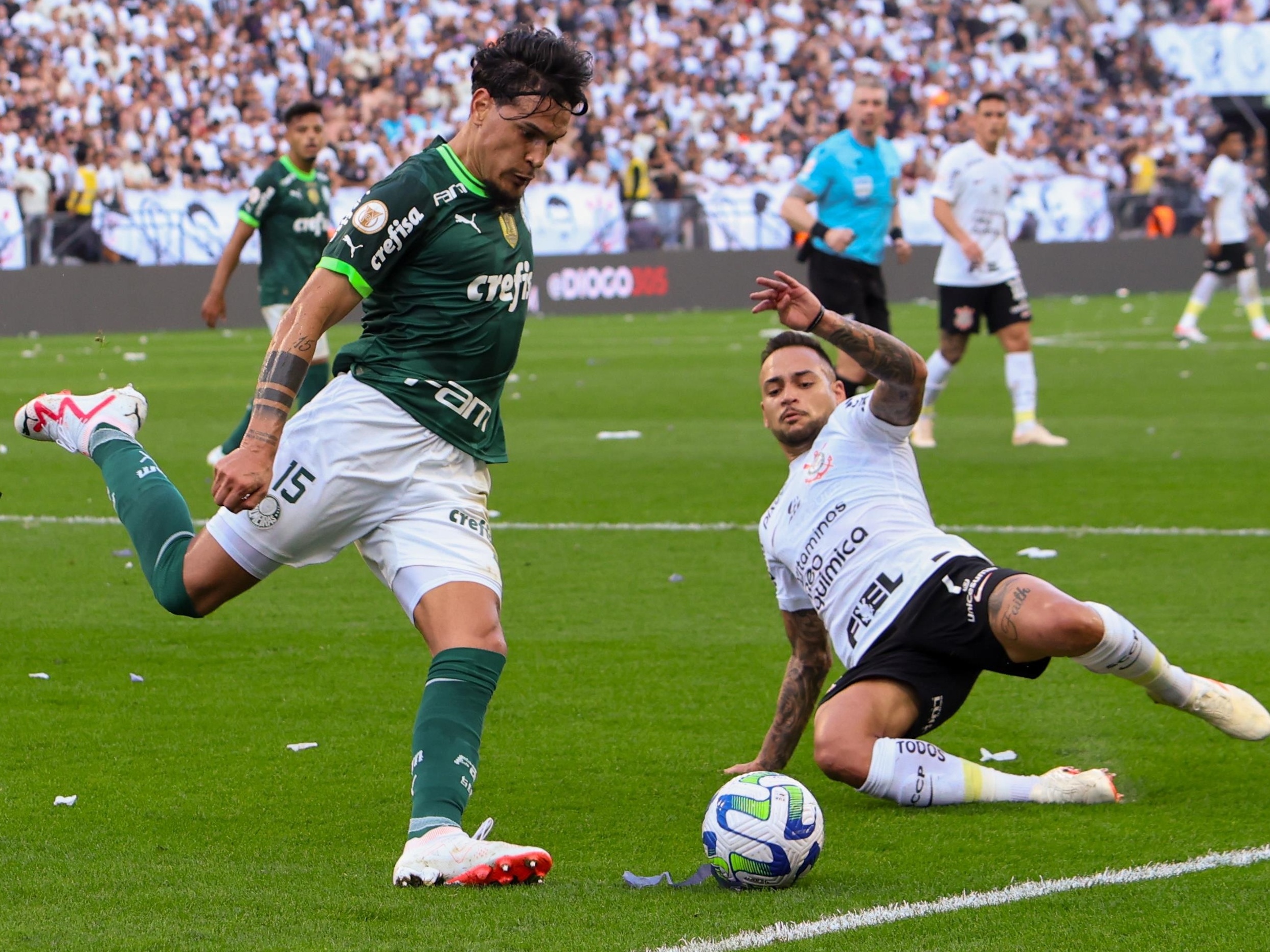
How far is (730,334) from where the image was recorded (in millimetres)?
23312

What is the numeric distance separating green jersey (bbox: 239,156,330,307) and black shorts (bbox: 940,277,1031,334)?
418 centimetres

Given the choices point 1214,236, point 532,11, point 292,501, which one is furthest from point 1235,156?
point 292,501

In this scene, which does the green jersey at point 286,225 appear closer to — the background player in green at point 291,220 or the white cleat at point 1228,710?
the background player in green at point 291,220

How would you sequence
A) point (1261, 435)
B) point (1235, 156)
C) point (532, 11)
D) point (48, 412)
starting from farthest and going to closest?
point (532, 11) < point (1235, 156) < point (1261, 435) < point (48, 412)

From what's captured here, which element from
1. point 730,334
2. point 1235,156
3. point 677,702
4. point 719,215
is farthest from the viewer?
point 719,215

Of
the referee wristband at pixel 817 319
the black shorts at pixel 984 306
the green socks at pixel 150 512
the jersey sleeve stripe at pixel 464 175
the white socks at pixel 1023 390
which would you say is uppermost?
the jersey sleeve stripe at pixel 464 175

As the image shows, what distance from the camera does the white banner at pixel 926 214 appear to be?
28.5 meters

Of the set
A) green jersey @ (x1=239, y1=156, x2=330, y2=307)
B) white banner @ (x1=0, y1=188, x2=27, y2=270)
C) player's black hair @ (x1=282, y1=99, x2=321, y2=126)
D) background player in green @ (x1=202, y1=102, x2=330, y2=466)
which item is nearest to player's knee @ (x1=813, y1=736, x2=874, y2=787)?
background player in green @ (x1=202, y1=102, x2=330, y2=466)

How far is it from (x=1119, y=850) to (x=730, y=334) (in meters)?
19.4

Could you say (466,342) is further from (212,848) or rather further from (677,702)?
(677,702)

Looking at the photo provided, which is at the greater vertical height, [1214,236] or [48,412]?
[48,412]

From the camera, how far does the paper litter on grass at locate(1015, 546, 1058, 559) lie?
26.4 ft

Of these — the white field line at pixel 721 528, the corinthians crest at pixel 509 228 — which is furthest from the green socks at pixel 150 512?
the white field line at pixel 721 528

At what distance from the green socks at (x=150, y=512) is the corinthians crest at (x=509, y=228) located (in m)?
1.12
